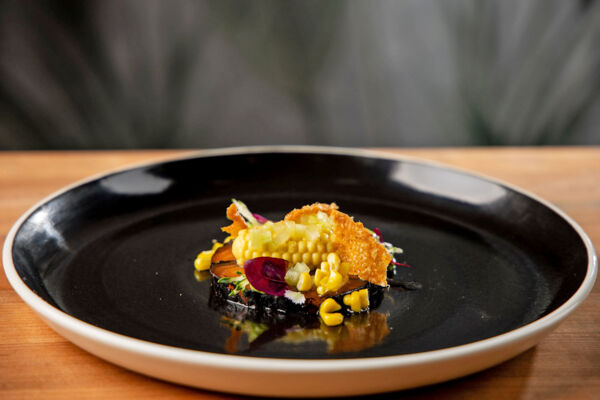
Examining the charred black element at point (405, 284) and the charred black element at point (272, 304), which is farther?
the charred black element at point (405, 284)

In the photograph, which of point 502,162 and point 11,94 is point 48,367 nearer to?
point 502,162

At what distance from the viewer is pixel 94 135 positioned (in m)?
→ 3.31

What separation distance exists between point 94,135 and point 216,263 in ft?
7.47

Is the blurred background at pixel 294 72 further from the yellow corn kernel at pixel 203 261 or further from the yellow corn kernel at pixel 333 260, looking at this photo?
the yellow corn kernel at pixel 333 260

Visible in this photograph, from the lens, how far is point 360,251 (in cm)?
117

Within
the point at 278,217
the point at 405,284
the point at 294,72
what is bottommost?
the point at 294,72

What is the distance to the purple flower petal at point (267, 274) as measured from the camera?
113cm

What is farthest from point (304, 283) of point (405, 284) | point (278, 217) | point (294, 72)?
point (294, 72)

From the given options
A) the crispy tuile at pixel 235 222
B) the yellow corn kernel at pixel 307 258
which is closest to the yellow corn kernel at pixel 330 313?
the yellow corn kernel at pixel 307 258

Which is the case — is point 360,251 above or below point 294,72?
above

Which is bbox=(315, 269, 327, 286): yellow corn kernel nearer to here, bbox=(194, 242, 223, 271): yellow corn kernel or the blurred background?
bbox=(194, 242, 223, 271): yellow corn kernel

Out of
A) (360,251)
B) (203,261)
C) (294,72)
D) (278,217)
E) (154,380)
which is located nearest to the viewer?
(154,380)

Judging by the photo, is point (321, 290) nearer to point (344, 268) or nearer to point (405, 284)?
point (344, 268)

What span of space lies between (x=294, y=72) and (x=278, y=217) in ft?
5.87
